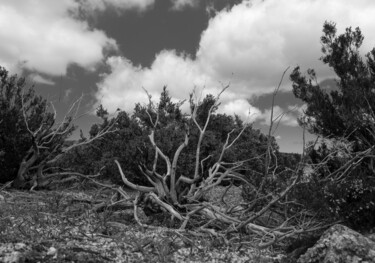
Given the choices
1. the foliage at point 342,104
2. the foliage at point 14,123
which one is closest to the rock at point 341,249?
the foliage at point 342,104

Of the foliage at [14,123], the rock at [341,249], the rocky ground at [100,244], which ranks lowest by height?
the rocky ground at [100,244]

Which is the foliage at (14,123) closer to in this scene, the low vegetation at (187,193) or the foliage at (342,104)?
the low vegetation at (187,193)

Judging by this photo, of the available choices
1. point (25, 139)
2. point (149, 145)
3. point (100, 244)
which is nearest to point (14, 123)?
point (25, 139)

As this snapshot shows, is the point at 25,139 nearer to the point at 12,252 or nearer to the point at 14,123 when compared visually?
the point at 14,123

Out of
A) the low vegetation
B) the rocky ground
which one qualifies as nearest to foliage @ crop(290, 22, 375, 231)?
the low vegetation

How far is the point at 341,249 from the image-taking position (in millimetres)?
5020

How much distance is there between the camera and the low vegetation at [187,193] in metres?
5.91

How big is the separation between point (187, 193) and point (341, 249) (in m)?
4.79

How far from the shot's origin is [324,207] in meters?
7.53

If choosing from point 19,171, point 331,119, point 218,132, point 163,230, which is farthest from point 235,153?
point 163,230

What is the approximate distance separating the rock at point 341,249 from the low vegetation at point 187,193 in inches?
29.6

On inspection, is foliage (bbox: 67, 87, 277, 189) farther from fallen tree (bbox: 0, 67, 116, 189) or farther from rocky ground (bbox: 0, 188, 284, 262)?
rocky ground (bbox: 0, 188, 284, 262)

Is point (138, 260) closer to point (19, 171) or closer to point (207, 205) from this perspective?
point (207, 205)

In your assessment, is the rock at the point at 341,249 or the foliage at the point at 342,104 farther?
the foliage at the point at 342,104
